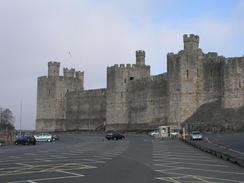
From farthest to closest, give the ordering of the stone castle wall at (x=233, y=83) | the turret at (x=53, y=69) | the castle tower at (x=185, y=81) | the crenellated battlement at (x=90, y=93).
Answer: the turret at (x=53, y=69) < the crenellated battlement at (x=90, y=93) < the castle tower at (x=185, y=81) < the stone castle wall at (x=233, y=83)

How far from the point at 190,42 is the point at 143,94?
1334 centimetres

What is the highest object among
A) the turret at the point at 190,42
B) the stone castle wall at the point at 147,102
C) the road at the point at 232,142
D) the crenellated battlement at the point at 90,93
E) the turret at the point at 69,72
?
the turret at the point at 69,72

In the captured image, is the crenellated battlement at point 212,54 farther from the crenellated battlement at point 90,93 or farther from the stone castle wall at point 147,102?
the crenellated battlement at point 90,93

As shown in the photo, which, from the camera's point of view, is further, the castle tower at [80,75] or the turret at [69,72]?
the castle tower at [80,75]

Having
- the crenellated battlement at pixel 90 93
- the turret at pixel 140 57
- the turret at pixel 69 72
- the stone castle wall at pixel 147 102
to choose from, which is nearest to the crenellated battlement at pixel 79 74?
the turret at pixel 69 72

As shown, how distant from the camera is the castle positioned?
6869 centimetres

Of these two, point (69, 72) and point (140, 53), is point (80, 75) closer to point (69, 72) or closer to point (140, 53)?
point (69, 72)

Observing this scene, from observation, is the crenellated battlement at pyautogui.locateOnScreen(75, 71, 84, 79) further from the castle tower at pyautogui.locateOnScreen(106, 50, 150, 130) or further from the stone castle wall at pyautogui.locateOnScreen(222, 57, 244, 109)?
the stone castle wall at pyautogui.locateOnScreen(222, 57, 244, 109)

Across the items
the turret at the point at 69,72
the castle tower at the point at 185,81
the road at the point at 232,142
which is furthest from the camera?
the turret at the point at 69,72

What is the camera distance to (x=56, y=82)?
104 meters

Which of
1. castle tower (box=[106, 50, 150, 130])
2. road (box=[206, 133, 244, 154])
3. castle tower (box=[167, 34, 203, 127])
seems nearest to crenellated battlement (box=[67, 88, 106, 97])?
castle tower (box=[106, 50, 150, 130])

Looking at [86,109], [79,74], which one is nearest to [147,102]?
[86,109]

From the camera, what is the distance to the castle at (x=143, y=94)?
2704 inches

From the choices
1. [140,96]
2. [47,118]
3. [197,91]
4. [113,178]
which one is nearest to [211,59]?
[197,91]
